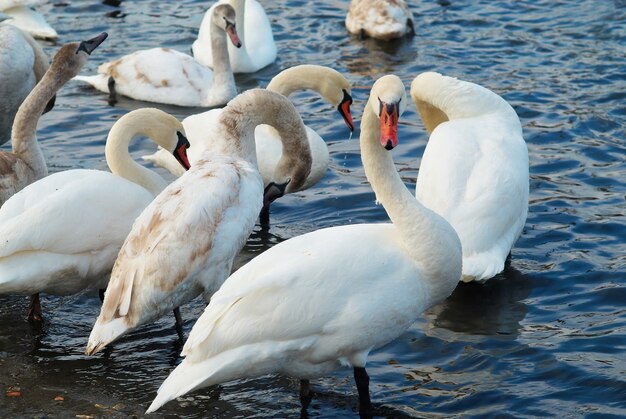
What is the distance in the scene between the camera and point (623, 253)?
Result: 777cm

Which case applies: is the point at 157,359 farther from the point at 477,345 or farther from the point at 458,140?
the point at 458,140

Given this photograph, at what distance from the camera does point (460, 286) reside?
292 inches

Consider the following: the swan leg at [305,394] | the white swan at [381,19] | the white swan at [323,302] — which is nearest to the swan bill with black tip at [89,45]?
the white swan at [323,302]

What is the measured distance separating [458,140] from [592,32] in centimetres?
603

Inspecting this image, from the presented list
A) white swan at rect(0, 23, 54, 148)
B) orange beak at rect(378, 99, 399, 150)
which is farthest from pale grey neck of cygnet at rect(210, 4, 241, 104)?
orange beak at rect(378, 99, 399, 150)

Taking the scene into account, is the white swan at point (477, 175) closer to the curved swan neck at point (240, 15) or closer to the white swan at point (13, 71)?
the white swan at point (13, 71)

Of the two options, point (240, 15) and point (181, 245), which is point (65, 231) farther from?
point (240, 15)

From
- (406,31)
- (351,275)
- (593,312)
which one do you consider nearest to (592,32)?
(406,31)

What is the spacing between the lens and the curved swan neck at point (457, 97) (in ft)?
26.0

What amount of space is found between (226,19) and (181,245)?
5789mm

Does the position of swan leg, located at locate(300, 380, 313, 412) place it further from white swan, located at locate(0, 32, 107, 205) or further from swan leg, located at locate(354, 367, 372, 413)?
white swan, located at locate(0, 32, 107, 205)

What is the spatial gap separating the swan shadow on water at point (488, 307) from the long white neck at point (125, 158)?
2.09m

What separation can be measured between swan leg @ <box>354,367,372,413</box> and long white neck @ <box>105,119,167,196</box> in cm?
243

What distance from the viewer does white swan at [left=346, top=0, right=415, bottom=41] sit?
1334cm
